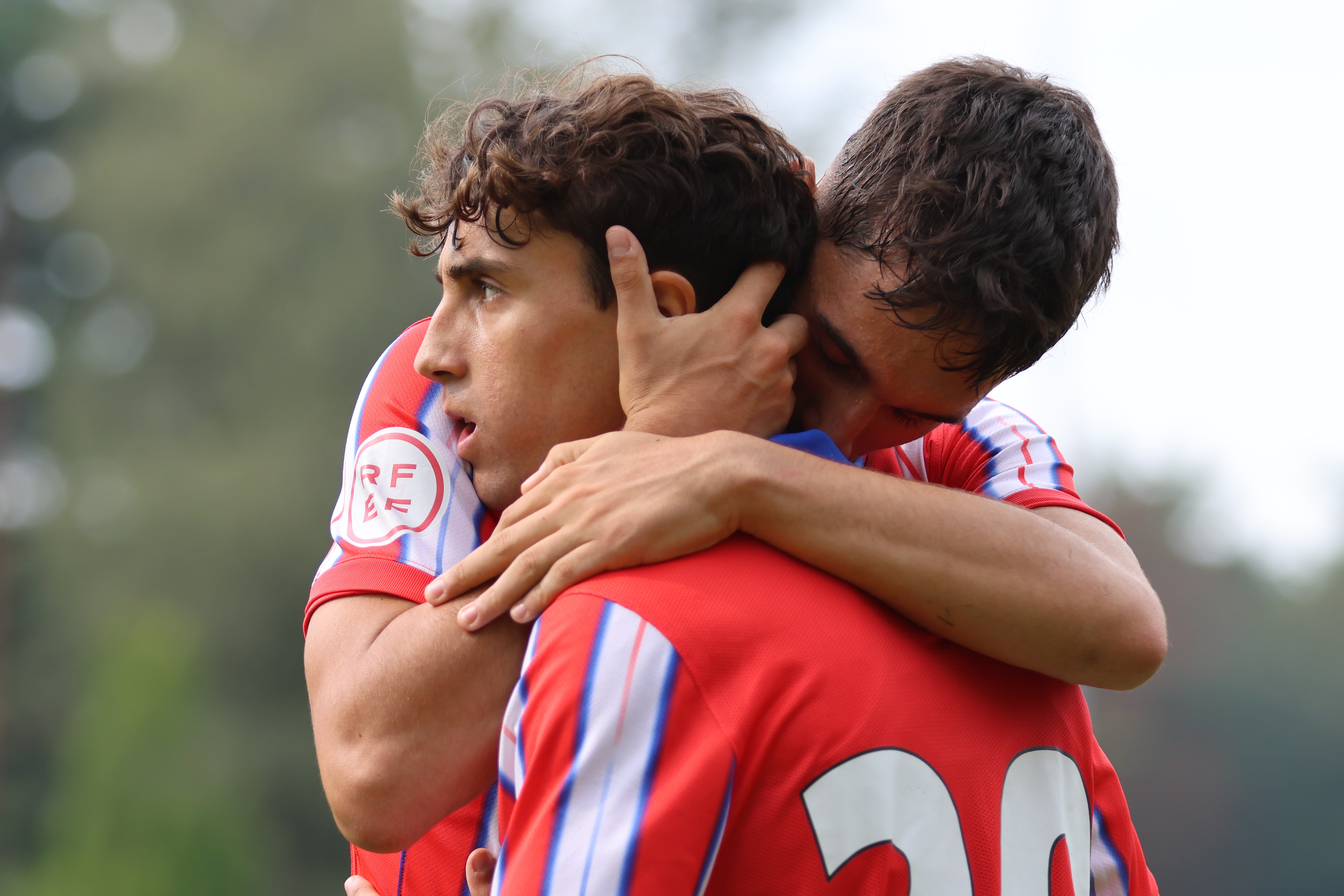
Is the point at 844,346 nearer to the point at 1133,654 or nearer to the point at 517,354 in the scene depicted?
the point at 517,354

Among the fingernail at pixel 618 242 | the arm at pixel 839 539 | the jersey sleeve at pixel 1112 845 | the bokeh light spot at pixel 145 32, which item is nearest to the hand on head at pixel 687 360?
the fingernail at pixel 618 242

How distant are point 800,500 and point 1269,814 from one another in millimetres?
25356

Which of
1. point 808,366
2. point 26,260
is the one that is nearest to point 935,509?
point 808,366

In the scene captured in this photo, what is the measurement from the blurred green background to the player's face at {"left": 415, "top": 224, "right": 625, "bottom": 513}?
2095 centimetres

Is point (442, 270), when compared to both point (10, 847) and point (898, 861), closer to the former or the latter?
point (898, 861)

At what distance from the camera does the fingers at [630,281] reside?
1.74m

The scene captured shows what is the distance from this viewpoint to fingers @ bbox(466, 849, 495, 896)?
63.1 inches

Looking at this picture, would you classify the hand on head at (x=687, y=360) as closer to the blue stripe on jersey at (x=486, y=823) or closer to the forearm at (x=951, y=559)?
the forearm at (x=951, y=559)

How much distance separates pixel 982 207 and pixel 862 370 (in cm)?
32

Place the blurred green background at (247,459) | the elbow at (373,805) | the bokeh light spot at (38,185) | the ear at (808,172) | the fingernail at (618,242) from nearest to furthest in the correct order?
1. the elbow at (373,805)
2. the fingernail at (618,242)
3. the ear at (808,172)
4. the blurred green background at (247,459)
5. the bokeh light spot at (38,185)

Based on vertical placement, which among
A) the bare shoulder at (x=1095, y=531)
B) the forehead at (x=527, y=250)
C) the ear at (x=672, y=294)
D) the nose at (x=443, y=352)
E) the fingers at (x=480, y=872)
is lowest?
the fingers at (x=480, y=872)

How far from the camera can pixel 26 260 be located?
95.6ft

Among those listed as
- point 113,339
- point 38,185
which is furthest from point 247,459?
point 38,185

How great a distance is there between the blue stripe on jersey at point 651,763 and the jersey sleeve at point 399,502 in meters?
0.50
